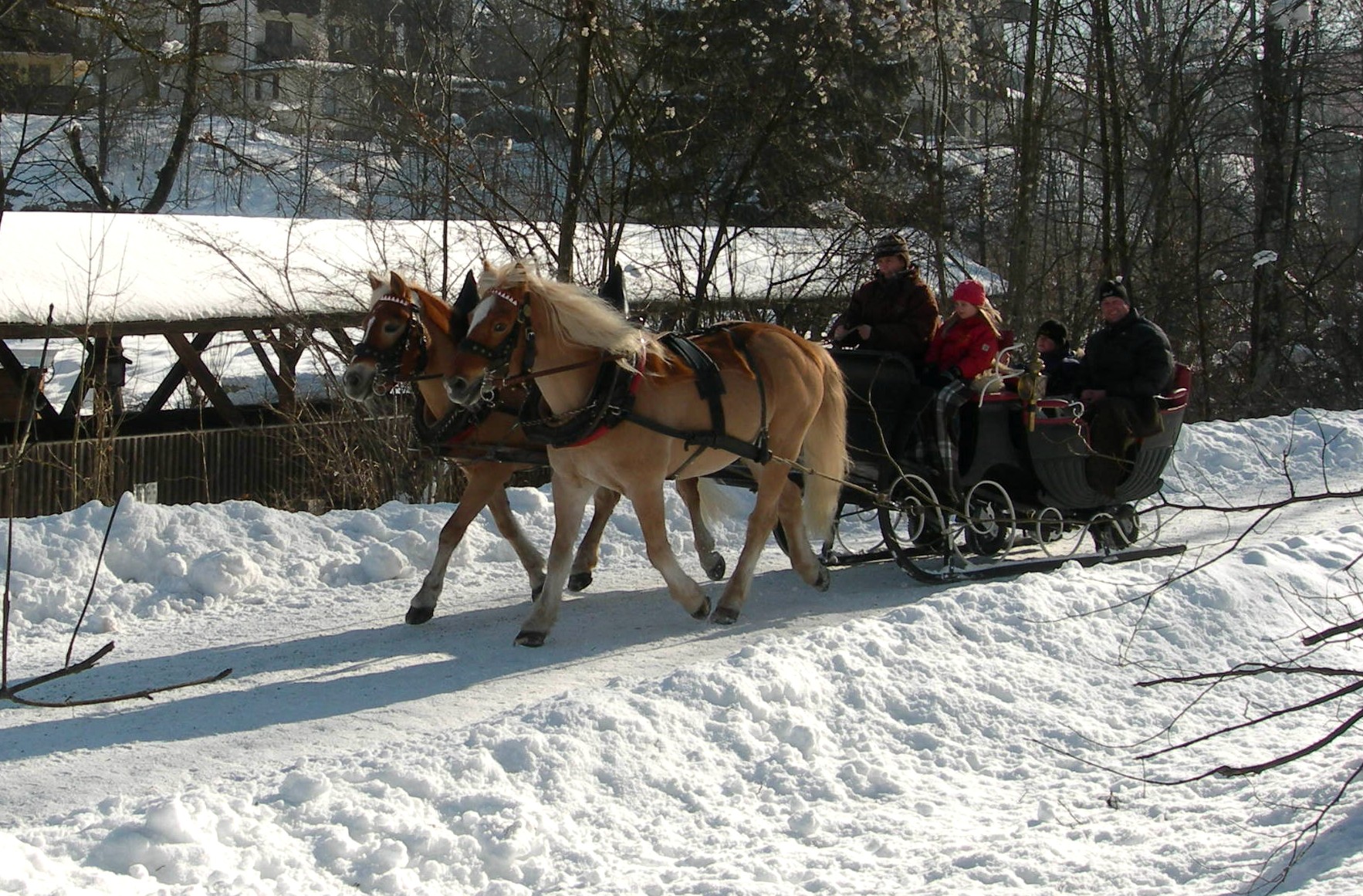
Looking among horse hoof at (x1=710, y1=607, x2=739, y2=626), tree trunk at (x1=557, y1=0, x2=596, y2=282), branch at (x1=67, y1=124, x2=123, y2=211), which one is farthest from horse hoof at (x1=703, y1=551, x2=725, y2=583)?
branch at (x1=67, y1=124, x2=123, y2=211)

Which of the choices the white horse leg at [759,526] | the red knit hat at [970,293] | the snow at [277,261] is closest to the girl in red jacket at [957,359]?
the red knit hat at [970,293]

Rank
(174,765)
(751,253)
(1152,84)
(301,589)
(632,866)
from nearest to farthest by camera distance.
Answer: (632,866) → (174,765) → (301,589) → (751,253) → (1152,84)

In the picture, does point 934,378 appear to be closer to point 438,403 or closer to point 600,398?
point 600,398

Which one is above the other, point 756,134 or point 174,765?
point 756,134

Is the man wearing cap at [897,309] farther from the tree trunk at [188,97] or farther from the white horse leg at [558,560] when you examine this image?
the tree trunk at [188,97]

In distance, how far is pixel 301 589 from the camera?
27.1ft

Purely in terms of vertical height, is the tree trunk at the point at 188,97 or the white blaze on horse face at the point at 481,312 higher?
the tree trunk at the point at 188,97

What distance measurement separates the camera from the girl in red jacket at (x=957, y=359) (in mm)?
8227

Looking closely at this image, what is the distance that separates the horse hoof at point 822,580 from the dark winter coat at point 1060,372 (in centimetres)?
209

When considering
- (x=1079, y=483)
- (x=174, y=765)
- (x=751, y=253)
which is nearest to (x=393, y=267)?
(x=751, y=253)

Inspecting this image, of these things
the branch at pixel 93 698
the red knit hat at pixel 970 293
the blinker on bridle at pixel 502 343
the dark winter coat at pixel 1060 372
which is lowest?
the branch at pixel 93 698

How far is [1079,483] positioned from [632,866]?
16.7 ft

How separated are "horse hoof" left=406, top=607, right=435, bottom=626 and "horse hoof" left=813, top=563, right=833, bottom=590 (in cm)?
233

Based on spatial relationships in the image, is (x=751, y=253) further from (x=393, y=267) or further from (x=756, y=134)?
(x=393, y=267)
